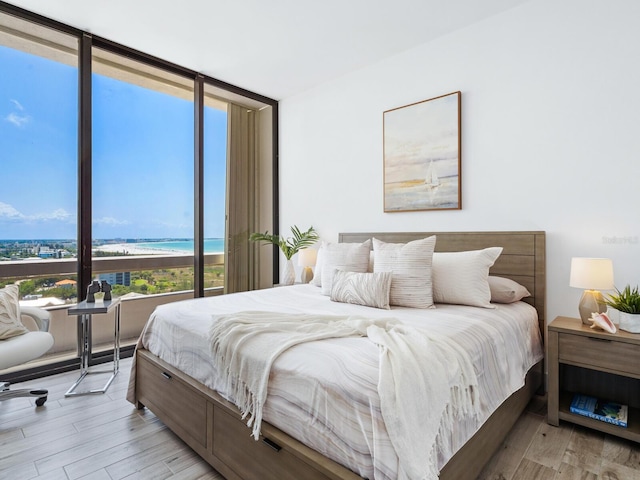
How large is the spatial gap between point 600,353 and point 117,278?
3880 millimetres

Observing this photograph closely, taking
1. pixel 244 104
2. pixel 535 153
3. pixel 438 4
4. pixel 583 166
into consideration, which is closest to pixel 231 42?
pixel 244 104

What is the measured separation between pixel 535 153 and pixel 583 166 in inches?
12.3

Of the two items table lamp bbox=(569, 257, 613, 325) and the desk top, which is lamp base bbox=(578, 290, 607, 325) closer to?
table lamp bbox=(569, 257, 613, 325)

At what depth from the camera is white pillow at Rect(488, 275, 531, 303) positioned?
2410mm

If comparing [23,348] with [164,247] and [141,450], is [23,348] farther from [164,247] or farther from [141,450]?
[164,247]

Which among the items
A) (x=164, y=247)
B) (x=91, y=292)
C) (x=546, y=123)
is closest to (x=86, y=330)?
(x=91, y=292)

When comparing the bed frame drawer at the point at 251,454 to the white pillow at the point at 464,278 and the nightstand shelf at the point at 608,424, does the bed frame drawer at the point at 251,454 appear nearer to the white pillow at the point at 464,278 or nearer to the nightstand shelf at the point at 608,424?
the white pillow at the point at 464,278

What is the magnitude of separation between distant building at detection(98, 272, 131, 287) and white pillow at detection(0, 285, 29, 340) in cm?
94

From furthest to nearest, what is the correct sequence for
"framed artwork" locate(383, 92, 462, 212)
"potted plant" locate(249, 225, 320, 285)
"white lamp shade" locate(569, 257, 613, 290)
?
"potted plant" locate(249, 225, 320, 285), "framed artwork" locate(383, 92, 462, 212), "white lamp shade" locate(569, 257, 613, 290)

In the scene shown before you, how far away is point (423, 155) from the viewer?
10.3 feet

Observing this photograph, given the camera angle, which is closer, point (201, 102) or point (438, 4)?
point (438, 4)

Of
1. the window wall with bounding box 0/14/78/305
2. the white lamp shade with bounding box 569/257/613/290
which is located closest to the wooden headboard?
the white lamp shade with bounding box 569/257/613/290

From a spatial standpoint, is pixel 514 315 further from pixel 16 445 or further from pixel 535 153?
pixel 16 445

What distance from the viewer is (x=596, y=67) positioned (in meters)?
2.35
